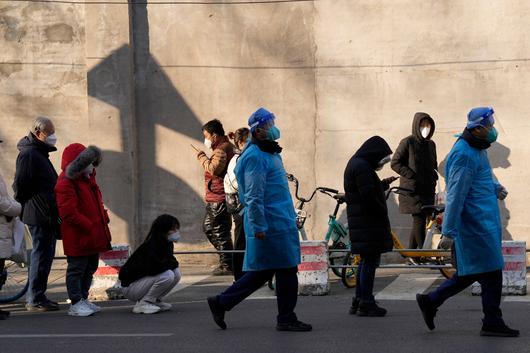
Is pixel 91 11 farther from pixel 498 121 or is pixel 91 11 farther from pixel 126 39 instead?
pixel 498 121

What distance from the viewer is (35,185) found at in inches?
425

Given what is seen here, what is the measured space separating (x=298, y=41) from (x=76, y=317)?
5456mm

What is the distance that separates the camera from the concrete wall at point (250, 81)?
13.7 meters

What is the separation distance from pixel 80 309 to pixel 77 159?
1426 mm

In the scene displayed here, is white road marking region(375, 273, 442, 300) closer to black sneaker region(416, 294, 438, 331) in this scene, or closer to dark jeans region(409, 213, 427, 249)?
dark jeans region(409, 213, 427, 249)

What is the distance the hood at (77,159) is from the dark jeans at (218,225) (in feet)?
9.90

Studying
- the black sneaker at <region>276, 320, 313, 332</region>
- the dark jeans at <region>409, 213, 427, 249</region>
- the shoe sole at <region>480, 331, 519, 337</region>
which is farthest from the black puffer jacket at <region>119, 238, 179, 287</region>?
the dark jeans at <region>409, 213, 427, 249</region>

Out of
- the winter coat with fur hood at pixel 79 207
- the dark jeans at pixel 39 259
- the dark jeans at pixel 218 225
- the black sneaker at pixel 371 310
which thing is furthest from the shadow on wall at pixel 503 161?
the dark jeans at pixel 39 259

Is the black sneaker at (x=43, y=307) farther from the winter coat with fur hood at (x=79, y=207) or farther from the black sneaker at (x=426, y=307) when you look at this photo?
the black sneaker at (x=426, y=307)

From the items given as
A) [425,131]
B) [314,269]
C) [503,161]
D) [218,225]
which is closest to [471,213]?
[314,269]

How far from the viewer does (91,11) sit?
1438cm

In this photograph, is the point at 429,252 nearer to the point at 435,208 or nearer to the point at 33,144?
the point at 435,208

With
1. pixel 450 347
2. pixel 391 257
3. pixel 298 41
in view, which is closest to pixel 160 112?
pixel 298 41

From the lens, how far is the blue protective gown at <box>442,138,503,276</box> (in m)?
8.41
